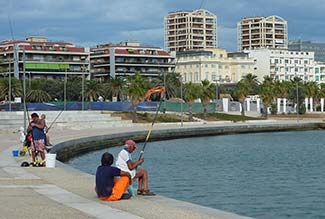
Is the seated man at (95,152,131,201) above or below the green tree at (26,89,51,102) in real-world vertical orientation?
below

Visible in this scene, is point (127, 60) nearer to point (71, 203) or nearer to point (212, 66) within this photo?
point (212, 66)

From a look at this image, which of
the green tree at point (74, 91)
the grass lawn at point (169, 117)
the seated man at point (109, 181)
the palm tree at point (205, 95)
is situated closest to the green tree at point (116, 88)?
the green tree at point (74, 91)

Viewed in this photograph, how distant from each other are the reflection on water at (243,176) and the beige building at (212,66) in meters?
124

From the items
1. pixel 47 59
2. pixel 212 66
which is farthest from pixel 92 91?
pixel 212 66

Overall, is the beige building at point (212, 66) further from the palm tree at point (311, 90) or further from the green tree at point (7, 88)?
the green tree at point (7, 88)

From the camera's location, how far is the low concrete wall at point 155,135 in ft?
130

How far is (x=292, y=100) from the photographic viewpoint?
378 feet

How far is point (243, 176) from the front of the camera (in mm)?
28344

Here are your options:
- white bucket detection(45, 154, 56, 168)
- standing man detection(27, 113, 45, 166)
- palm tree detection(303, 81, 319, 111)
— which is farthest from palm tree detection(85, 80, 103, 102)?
white bucket detection(45, 154, 56, 168)

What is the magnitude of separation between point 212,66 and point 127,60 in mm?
25048

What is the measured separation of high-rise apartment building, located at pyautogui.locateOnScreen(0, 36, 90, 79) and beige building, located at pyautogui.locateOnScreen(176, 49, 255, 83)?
28.8 m

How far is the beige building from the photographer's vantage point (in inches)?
6811

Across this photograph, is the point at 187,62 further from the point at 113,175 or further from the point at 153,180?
the point at 113,175

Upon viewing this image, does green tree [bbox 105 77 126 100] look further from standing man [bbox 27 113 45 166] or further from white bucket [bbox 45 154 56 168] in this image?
white bucket [bbox 45 154 56 168]
